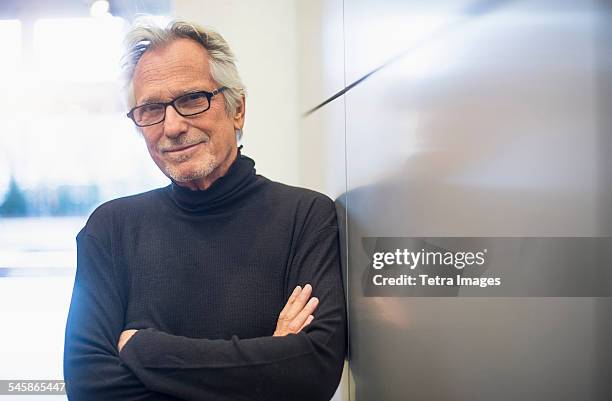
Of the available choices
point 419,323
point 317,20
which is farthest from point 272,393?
point 317,20

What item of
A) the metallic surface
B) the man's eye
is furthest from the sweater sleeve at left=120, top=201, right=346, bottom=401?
the man's eye

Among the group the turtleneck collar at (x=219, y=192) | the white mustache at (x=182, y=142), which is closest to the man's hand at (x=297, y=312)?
the turtleneck collar at (x=219, y=192)

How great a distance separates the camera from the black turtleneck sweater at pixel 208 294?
150 cm

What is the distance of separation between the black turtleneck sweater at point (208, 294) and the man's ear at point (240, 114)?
98 mm

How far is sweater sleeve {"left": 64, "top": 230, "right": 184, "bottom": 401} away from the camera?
1508mm

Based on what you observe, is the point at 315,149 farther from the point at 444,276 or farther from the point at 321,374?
the point at 321,374

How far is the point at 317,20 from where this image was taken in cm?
189

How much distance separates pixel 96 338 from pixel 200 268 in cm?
31

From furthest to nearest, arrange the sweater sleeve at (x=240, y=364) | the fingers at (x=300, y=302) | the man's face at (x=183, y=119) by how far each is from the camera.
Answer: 1. the man's face at (x=183, y=119)
2. the fingers at (x=300, y=302)
3. the sweater sleeve at (x=240, y=364)

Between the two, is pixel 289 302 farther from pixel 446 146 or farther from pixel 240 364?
pixel 446 146

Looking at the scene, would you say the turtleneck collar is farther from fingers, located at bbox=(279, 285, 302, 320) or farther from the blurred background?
fingers, located at bbox=(279, 285, 302, 320)

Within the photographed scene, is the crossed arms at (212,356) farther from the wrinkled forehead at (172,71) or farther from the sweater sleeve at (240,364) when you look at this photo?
the wrinkled forehead at (172,71)

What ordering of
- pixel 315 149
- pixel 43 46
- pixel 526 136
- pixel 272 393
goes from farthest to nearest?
pixel 43 46 → pixel 315 149 → pixel 526 136 → pixel 272 393

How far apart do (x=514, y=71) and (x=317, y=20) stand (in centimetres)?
58
